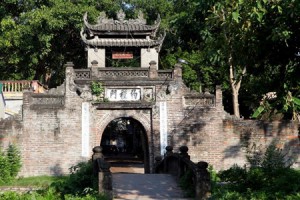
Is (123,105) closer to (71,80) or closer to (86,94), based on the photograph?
(86,94)

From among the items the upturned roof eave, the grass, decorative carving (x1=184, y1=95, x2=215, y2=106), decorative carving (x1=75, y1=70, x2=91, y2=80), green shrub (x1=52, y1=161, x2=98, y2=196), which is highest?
the upturned roof eave

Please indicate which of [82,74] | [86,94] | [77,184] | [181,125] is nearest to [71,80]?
[82,74]

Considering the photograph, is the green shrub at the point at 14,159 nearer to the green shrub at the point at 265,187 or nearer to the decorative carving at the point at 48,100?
the decorative carving at the point at 48,100

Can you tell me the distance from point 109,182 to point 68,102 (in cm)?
845

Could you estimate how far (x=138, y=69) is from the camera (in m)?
19.2

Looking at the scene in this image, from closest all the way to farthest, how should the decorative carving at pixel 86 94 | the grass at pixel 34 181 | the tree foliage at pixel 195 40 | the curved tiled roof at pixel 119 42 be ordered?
the tree foliage at pixel 195 40, the grass at pixel 34 181, the decorative carving at pixel 86 94, the curved tiled roof at pixel 119 42

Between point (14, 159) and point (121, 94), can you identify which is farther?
point (121, 94)

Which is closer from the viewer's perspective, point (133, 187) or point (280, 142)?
point (133, 187)

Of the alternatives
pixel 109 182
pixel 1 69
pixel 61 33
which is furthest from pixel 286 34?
pixel 1 69

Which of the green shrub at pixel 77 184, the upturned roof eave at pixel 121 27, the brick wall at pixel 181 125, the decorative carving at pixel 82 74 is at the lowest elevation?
the green shrub at pixel 77 184

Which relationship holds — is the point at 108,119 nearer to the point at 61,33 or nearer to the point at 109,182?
the point at 109,182

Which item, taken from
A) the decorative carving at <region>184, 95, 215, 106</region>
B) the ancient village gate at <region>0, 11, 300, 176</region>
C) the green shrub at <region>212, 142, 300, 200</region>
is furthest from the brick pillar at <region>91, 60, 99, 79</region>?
the green shrub at <region>212, 142, 300, 200</region>

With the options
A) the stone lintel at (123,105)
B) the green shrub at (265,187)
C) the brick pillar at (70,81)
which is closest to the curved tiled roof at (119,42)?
the brick pillar at (70,81)

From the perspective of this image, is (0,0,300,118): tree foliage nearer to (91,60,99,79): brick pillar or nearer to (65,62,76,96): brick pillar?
(91,60,99,79): brick pillar
